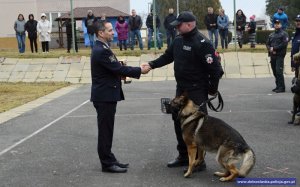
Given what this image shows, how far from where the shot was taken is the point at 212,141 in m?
5.81

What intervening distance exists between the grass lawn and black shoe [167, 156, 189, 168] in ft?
23.9

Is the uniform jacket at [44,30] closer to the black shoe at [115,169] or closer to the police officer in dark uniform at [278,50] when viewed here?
the police officer in dark uniform at [278,50]

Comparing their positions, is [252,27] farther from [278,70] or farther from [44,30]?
[44,30]

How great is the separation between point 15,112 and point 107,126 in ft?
21.4

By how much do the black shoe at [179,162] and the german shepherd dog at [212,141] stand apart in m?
0.40

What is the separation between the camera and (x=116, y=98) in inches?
245

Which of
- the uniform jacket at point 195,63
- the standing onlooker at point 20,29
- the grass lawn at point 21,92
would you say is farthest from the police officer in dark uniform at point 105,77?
the standing onlooker at point 20,29

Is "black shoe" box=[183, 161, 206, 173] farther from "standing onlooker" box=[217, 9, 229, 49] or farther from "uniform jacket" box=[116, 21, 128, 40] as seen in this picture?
"uniform jacket" box=[116, 21, 128, 40]

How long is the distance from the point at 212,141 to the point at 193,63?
39.2 inches

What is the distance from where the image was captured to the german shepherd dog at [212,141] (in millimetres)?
5578

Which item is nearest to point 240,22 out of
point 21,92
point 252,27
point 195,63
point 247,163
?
point 252,27

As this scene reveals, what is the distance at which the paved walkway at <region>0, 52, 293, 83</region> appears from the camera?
1888 centimetres

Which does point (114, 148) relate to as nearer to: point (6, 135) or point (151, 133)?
point (151, 133)

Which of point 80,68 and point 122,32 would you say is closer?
point 80,68
